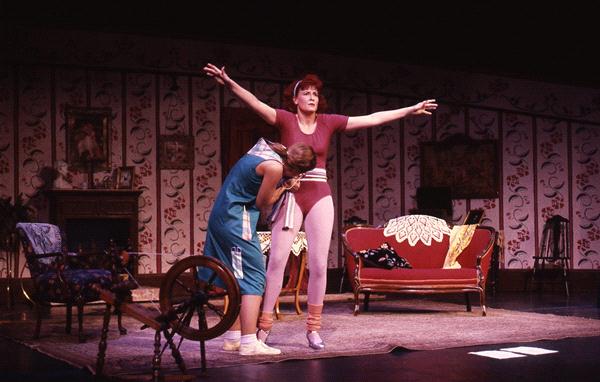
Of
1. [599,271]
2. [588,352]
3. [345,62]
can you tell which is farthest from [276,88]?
[588,352]

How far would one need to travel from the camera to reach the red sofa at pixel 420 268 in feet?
20.8

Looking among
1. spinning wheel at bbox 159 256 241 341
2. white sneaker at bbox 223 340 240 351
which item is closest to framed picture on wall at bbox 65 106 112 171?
white sneaker at bbox 223 340 240 351

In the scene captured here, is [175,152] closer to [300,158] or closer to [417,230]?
[417,230]

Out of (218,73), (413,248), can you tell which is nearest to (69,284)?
(218,73)

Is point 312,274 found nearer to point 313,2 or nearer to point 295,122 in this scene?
point 295,122

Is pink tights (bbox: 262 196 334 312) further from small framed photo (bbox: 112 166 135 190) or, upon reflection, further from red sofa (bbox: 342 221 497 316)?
small framed photo (bbox: 112 166 135 190)

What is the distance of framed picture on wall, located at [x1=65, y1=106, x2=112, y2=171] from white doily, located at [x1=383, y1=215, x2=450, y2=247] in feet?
11.9

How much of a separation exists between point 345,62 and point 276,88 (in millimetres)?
954

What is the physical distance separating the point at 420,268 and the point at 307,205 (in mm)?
2804

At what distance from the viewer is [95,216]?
8508 millimetres

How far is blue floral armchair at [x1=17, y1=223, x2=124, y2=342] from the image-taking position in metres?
4.89

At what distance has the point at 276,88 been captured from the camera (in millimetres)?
9719

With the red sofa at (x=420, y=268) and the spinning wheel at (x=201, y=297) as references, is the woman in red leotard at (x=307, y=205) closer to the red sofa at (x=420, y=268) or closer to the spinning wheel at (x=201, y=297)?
the spinning wheel at (x=201, y=297)

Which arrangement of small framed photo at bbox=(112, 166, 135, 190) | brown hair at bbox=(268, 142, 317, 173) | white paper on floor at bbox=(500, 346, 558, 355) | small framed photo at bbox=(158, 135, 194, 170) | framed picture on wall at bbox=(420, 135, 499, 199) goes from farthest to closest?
framed picture on wall at bbox=(420, 135, 499, 199) < small framed photo at bbox=(158, 135, 194, 170) < small framed photo at bbox=(112, 166, 135, 190) < white paper on floor at bbox=(500, 346, 558, 355) < brown hair at bbox=(268, 142, 317, 173)
